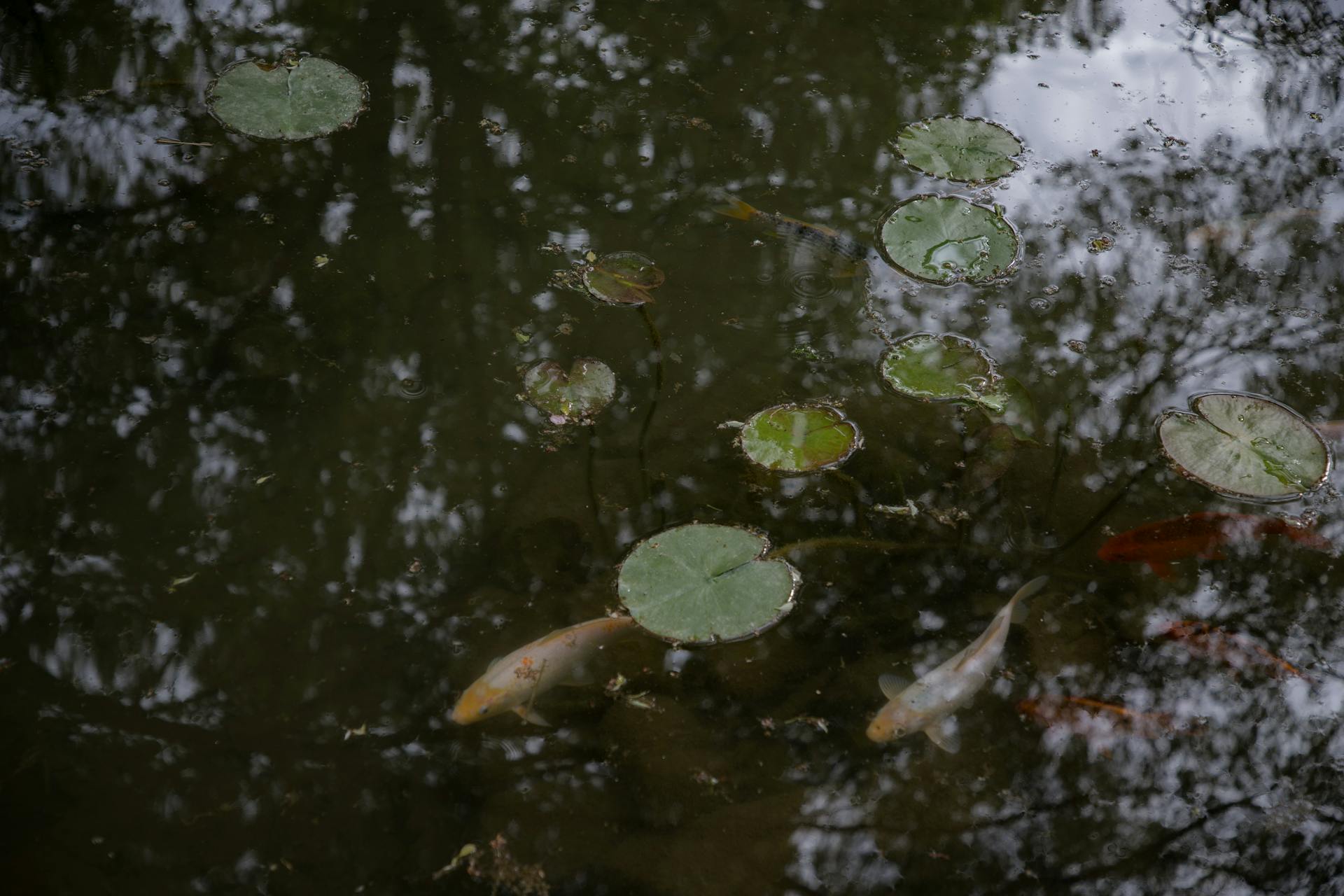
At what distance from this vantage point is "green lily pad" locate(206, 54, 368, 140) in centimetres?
299

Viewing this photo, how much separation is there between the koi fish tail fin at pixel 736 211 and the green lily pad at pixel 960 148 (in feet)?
1.85

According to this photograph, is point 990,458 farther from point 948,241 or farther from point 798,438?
point 948,241

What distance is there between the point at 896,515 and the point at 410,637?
1089 mm

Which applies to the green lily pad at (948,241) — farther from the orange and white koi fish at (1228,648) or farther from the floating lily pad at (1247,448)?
the orange and white koi fish at (1228,648)

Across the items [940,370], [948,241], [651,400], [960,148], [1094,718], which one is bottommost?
[1094,718]

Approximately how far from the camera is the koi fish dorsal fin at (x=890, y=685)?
1917 mm

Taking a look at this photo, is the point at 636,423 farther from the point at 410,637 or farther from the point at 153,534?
the point at 153,534

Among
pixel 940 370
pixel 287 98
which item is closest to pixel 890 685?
pixel 940 370

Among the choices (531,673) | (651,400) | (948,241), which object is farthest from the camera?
(948,241)

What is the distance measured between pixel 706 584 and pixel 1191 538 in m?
1.09

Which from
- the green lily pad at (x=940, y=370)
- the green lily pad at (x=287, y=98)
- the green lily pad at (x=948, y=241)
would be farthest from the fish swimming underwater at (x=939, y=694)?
the green lily pad at (x=287, y=98)

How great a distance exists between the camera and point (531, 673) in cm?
187

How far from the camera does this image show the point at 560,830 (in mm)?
1762

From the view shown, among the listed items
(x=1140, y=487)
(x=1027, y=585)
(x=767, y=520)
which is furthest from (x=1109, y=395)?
(x=767, y=520)
